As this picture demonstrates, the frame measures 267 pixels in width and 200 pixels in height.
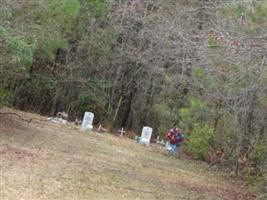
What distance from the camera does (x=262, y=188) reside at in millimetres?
12500

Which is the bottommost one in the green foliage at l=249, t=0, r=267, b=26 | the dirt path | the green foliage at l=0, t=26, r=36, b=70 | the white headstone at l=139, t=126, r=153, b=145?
the dirt path

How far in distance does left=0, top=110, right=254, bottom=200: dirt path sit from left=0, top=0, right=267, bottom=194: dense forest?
4.85ft

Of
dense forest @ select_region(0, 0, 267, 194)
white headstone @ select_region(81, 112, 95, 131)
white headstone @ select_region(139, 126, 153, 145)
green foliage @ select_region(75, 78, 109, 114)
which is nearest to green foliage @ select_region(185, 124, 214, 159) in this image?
dense forest @ select_region(0, 0, 267, 194)

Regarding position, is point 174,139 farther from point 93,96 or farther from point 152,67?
point 152,67

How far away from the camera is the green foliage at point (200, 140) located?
59.7ft

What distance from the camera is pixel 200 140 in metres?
18.4

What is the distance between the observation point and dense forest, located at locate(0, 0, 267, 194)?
11172 mm

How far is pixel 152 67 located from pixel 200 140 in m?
9.13

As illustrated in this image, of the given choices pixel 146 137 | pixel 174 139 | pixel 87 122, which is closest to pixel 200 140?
pixel 174 139

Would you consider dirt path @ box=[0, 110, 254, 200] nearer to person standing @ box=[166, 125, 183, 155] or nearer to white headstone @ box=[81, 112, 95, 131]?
person standing @ box=[166, 125, 183, 155]

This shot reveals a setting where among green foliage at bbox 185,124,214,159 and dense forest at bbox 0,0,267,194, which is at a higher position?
dense forest at bbox 0,0,267,194

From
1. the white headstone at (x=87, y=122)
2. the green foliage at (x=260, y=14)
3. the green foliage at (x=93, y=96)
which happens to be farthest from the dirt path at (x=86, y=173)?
the green foliage at (x=93, y=96)

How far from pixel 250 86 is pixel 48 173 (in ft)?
15.7

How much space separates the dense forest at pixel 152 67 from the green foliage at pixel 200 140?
0.03 meters
